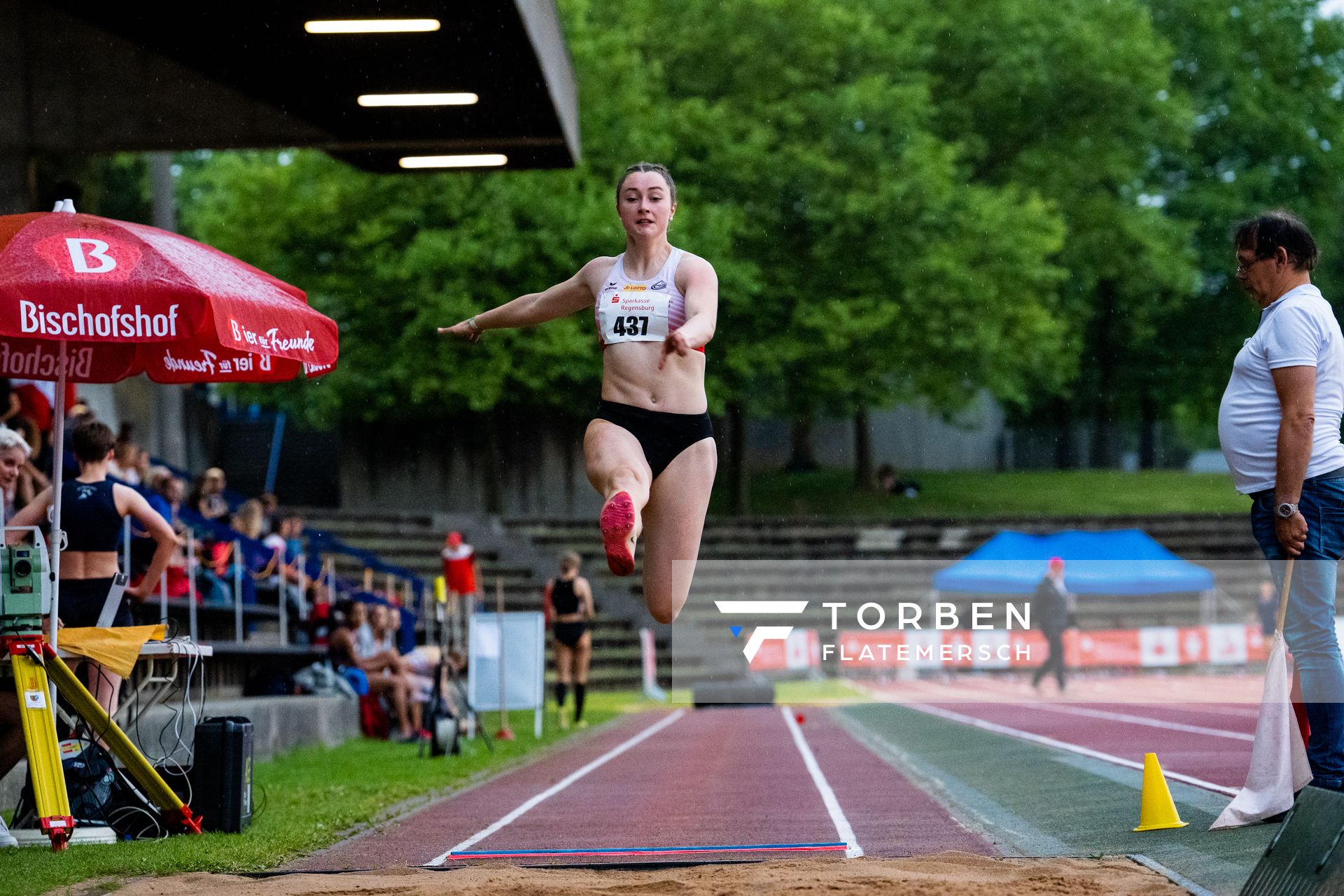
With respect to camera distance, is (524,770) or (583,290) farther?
(524,770)

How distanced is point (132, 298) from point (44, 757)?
7.07 feet

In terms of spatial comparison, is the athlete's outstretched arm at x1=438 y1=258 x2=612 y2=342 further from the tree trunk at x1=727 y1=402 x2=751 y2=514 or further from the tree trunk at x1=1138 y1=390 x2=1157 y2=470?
the tree trunk at x1=1138 y1=390 x2=1157 y2=470

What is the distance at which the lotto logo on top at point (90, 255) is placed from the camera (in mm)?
7652

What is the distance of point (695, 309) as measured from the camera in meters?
6.56

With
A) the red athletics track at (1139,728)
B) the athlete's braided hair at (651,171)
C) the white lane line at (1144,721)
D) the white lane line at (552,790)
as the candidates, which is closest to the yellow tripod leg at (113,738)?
the white lane line at (552,790)

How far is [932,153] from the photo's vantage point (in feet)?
119

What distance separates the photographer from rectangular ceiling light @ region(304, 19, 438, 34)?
10633 millimetres

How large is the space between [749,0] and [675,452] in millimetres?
31219

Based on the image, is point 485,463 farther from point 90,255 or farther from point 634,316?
point 634,316

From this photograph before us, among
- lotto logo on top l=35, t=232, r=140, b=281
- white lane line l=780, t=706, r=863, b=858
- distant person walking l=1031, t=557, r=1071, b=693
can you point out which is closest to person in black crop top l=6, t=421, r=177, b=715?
lotto logo on top l=35, t=232, r=140, b=281

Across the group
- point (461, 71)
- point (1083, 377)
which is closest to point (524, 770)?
point (461, 71)

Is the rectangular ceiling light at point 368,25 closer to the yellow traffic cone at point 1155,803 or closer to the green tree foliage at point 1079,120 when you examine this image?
the yellow traffic cone at point 1155,803

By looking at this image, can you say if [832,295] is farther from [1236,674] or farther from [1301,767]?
[1301,767]

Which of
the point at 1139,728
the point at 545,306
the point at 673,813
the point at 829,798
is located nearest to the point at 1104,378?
the point at 1139,728
